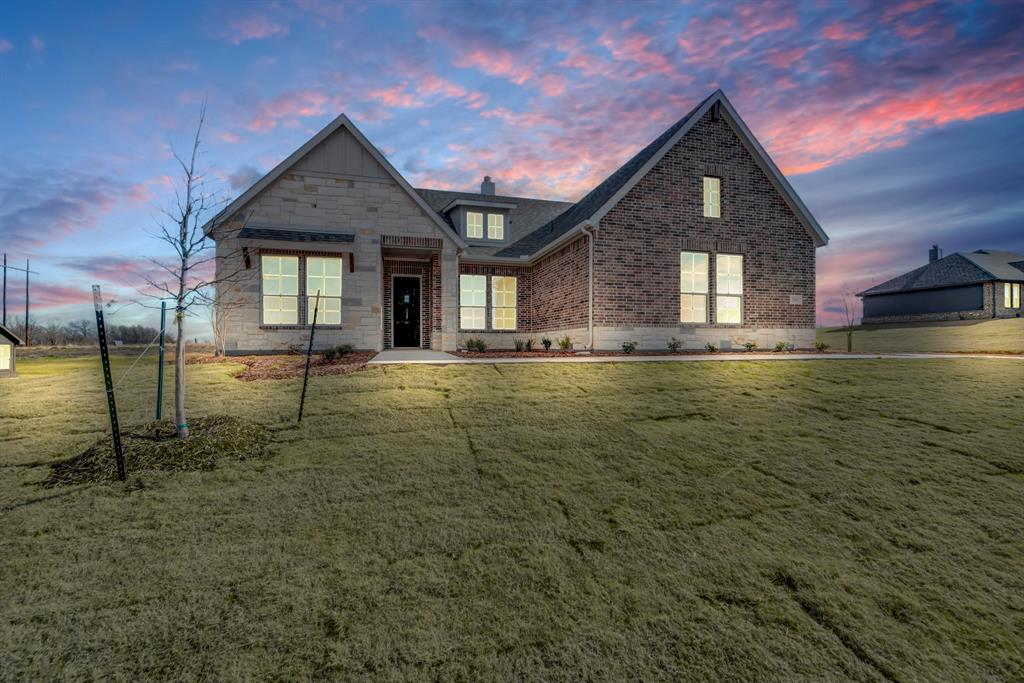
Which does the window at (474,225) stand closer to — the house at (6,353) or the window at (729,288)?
the window at (729,288)

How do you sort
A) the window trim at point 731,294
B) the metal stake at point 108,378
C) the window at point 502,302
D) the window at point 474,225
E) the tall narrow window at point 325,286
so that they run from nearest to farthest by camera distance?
1. the metal stake at point 108,378
2. the tall narrow window at point 325,286
3. the window trim at point 731,294
4. the window at point 502,302
5. the window at point 474,225

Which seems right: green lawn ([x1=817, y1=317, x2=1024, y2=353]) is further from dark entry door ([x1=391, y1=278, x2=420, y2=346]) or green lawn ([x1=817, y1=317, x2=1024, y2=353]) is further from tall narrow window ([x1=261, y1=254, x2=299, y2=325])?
tall narrow window ([x1=261, y1=254, x2=299, y2=325])

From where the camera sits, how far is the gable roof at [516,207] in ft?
65.5

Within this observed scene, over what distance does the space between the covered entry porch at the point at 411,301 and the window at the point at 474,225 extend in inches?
120

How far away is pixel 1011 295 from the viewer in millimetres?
30047

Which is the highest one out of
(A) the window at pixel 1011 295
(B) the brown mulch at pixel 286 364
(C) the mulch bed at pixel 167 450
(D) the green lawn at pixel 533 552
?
(A) the window at pixel 1011 295

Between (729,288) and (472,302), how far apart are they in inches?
353

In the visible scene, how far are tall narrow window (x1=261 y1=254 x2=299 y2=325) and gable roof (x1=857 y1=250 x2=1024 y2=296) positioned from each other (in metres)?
38.9

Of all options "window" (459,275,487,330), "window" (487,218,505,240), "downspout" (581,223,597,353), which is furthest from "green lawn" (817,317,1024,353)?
"window" (487,218,505,240)

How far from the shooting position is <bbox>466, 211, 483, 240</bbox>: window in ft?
63.1

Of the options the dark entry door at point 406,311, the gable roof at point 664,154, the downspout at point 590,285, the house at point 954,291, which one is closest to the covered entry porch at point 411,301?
the dark entry door at point 406,311

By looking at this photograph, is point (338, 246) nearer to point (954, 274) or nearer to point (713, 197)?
point (713, 197)

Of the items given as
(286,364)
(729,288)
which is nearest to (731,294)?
(729,288)

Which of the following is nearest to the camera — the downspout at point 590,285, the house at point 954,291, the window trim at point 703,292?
the downspout at point 590,285
